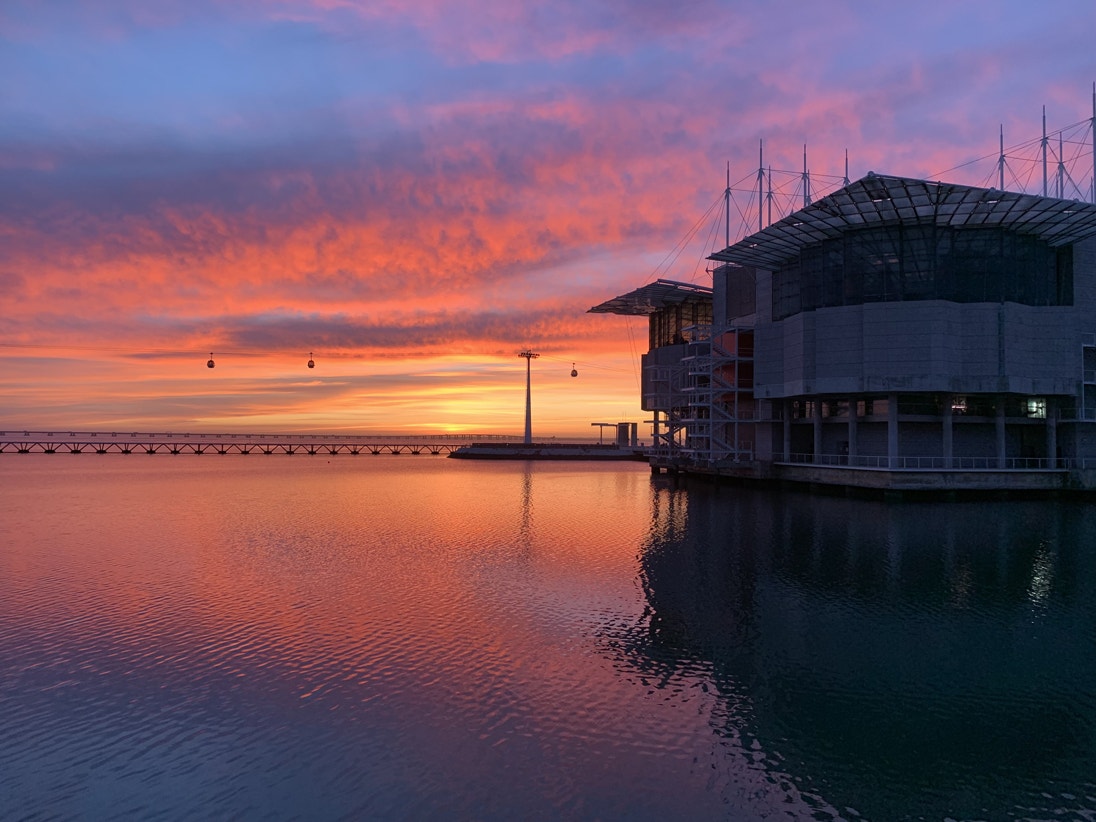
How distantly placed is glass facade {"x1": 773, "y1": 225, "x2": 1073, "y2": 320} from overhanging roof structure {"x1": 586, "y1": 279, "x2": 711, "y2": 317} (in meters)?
40.4

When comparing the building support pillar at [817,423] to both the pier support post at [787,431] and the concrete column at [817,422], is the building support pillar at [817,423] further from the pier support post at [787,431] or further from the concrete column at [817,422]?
the pier support post at [787,431]

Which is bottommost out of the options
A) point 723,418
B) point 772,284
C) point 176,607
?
point 176,607

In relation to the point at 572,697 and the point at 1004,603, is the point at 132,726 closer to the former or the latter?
the point at 572,697

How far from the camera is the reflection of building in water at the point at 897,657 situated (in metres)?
13.6

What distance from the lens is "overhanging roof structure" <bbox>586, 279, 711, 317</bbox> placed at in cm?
11550

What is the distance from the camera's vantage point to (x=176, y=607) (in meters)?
26.7

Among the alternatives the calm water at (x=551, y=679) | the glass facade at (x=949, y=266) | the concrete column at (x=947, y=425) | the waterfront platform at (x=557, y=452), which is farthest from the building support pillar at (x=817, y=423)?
the waterfront platform at (x=557, y=452)

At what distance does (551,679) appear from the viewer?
61.4 feet

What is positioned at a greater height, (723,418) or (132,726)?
(723,418)

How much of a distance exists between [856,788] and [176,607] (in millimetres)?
23379

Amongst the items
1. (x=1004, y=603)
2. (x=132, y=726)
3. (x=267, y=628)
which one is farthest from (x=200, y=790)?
(x=1004, y=603)

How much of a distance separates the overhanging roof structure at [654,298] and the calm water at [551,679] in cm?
7833

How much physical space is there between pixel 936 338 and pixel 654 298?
190 feet

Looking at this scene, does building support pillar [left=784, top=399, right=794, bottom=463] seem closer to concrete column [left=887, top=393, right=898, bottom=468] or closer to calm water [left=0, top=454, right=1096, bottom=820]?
concrete column [left=887, top=393, right=898, bottom=468]
